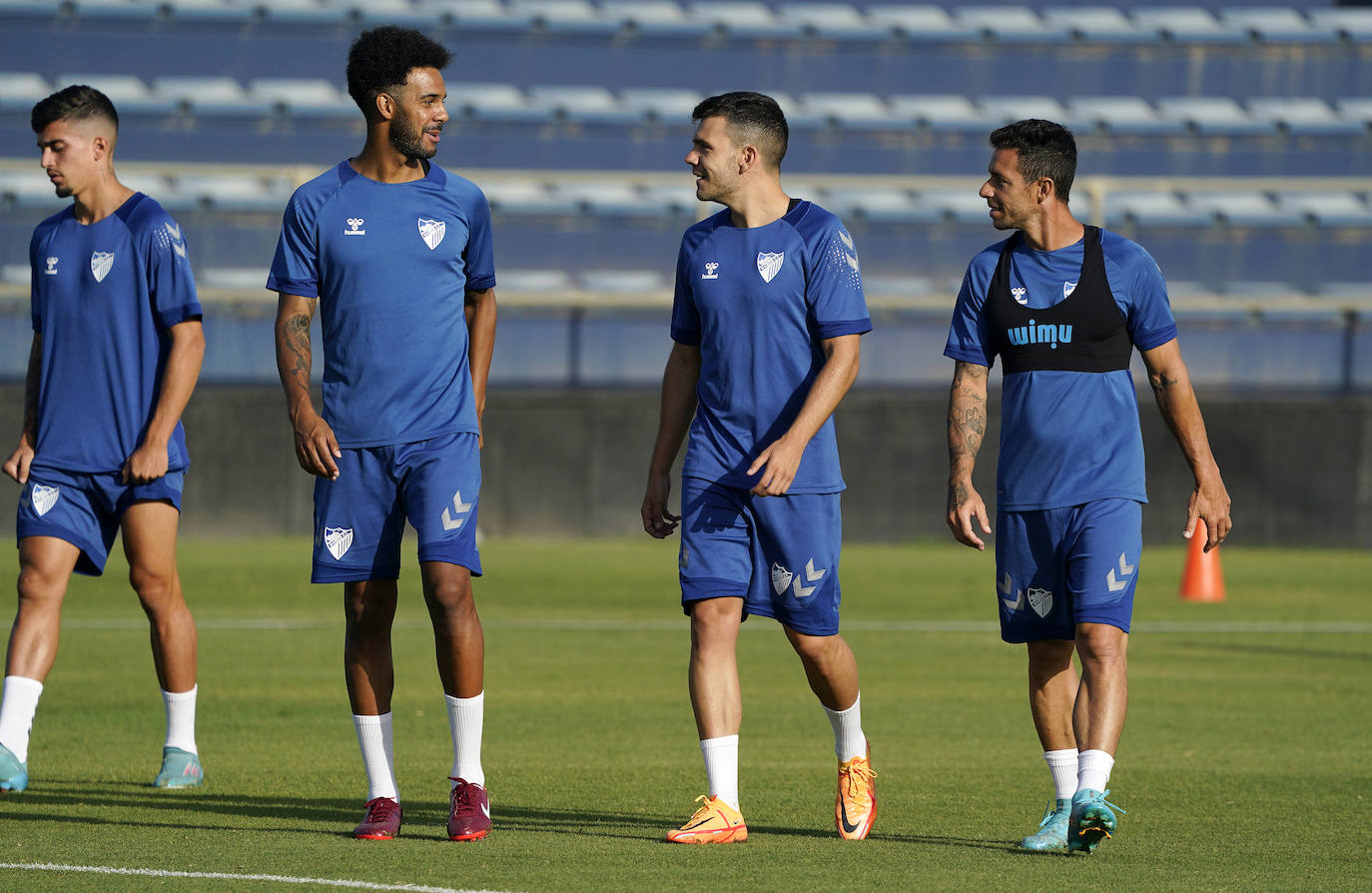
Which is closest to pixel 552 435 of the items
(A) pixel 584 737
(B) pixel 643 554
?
(B) pixel 643 554

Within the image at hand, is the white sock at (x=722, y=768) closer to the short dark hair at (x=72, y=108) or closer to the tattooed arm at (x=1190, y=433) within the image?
the tattooed arm at (x=1190, y=433)

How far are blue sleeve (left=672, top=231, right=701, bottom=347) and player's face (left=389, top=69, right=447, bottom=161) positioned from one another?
83cm

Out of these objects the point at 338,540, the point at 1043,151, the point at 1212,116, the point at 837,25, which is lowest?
the point at 338,540

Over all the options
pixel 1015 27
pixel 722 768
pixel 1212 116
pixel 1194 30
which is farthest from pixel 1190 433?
pixel 1194 30

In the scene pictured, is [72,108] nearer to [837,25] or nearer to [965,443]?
[965,443]

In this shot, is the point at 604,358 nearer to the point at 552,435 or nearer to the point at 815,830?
the point at 552,435

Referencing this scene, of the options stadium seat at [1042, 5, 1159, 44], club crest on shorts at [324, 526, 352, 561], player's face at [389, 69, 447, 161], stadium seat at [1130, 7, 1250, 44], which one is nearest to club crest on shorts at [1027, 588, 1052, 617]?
club crest on shorts at [324, 526, 352, 561]

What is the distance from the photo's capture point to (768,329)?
5.61 meters

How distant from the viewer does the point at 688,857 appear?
17.0ft

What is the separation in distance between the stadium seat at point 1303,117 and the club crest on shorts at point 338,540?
23.4m

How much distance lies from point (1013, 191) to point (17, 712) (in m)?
3.55

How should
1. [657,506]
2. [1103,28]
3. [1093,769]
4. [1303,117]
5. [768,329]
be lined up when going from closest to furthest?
[1093,769]
[768,329]
[657,506]
[1303,117]
[1103,28]

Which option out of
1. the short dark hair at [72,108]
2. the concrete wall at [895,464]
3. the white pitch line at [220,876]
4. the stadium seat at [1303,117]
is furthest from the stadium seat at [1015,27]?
the white pitch line at [220,876]

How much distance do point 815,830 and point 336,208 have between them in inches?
92.7
